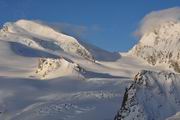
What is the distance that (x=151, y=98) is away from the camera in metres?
57.3

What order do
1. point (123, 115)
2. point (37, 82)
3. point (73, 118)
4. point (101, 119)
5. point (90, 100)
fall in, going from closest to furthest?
point (123, 115)
point (101, 119)
point (73, 118)
point (90, 100)
point (37, 82)

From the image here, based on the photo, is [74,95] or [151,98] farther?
[74,95]

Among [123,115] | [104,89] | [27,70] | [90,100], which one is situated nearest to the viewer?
[123,115]

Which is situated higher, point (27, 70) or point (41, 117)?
point (27, 70)

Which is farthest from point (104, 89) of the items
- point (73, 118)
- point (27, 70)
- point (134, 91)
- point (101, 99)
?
point (134, 91)

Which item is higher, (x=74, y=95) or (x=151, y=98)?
(x=74, y=95)

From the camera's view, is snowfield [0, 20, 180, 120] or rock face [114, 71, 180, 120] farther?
snowfield [0, 20, 180, 120]

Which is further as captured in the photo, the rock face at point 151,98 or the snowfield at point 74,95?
the snowfield at point 74,95

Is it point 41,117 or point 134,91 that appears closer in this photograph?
point 134,91

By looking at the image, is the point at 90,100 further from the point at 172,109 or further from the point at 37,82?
the point at 172,109

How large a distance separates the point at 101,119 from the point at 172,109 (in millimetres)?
35432

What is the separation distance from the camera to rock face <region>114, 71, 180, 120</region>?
5472 centimetres

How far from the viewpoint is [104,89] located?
453ft

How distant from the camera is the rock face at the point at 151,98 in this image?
54.7 metres
